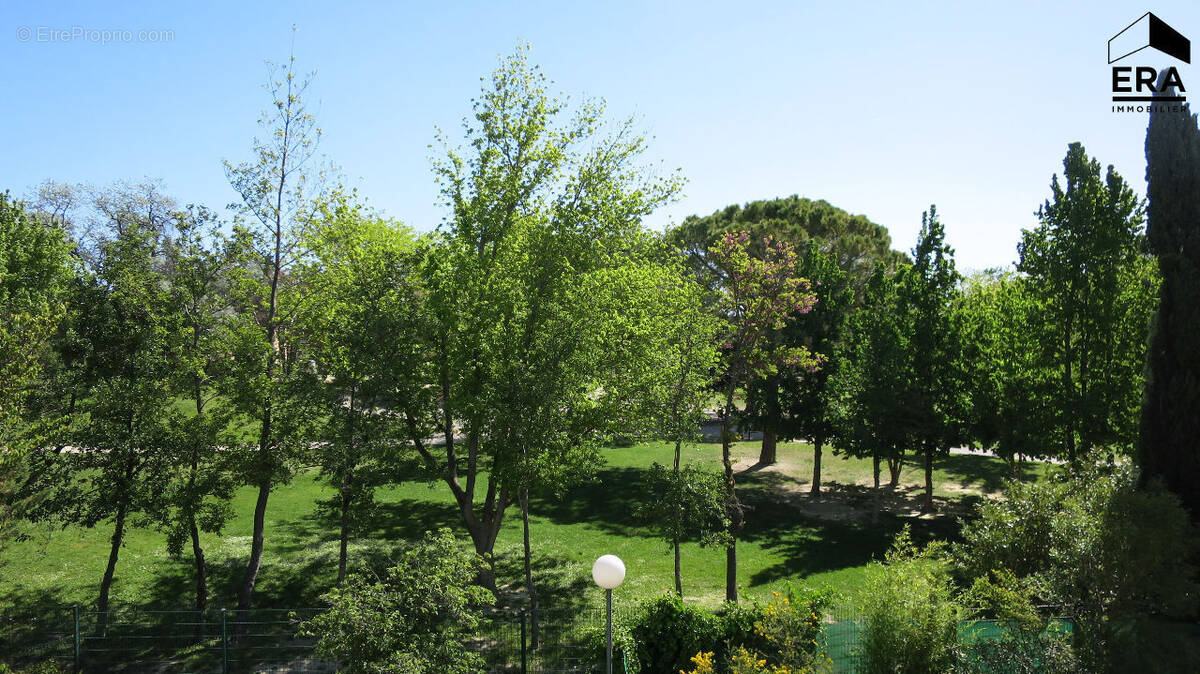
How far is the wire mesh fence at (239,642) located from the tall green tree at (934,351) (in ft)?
37.4

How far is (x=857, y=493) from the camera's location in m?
28.3

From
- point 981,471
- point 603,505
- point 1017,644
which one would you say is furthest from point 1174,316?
point 981,471

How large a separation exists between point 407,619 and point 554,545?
12739 millimetres

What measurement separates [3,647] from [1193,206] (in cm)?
2512

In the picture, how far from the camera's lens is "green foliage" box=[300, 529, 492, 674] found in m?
9.24

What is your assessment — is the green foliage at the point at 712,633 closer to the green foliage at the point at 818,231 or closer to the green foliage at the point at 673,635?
the green foliage at the point at 673,635

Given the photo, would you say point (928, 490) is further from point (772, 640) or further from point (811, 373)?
point (772, 640)

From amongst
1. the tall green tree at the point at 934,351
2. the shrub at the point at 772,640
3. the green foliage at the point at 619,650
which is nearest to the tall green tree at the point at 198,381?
the green foliage at the point at 619,650

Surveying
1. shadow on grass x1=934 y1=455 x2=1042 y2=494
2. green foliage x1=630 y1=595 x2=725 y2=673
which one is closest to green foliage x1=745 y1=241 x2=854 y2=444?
shadow on grass x1=934 y1=455 x2=1042 y2=494

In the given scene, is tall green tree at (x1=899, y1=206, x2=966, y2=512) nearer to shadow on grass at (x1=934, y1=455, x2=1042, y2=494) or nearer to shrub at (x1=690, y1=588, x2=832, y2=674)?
shadow on grass at (x1=934, y1=455, x2=1042, y2=494)

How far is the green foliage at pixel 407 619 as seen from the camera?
9242mm

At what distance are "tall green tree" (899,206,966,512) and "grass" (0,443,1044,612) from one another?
11.3 ft

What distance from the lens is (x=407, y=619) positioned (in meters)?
9.77

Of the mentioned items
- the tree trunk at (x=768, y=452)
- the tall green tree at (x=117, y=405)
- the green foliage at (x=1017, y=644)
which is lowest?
the green foliage at (x=1017, y=644)
